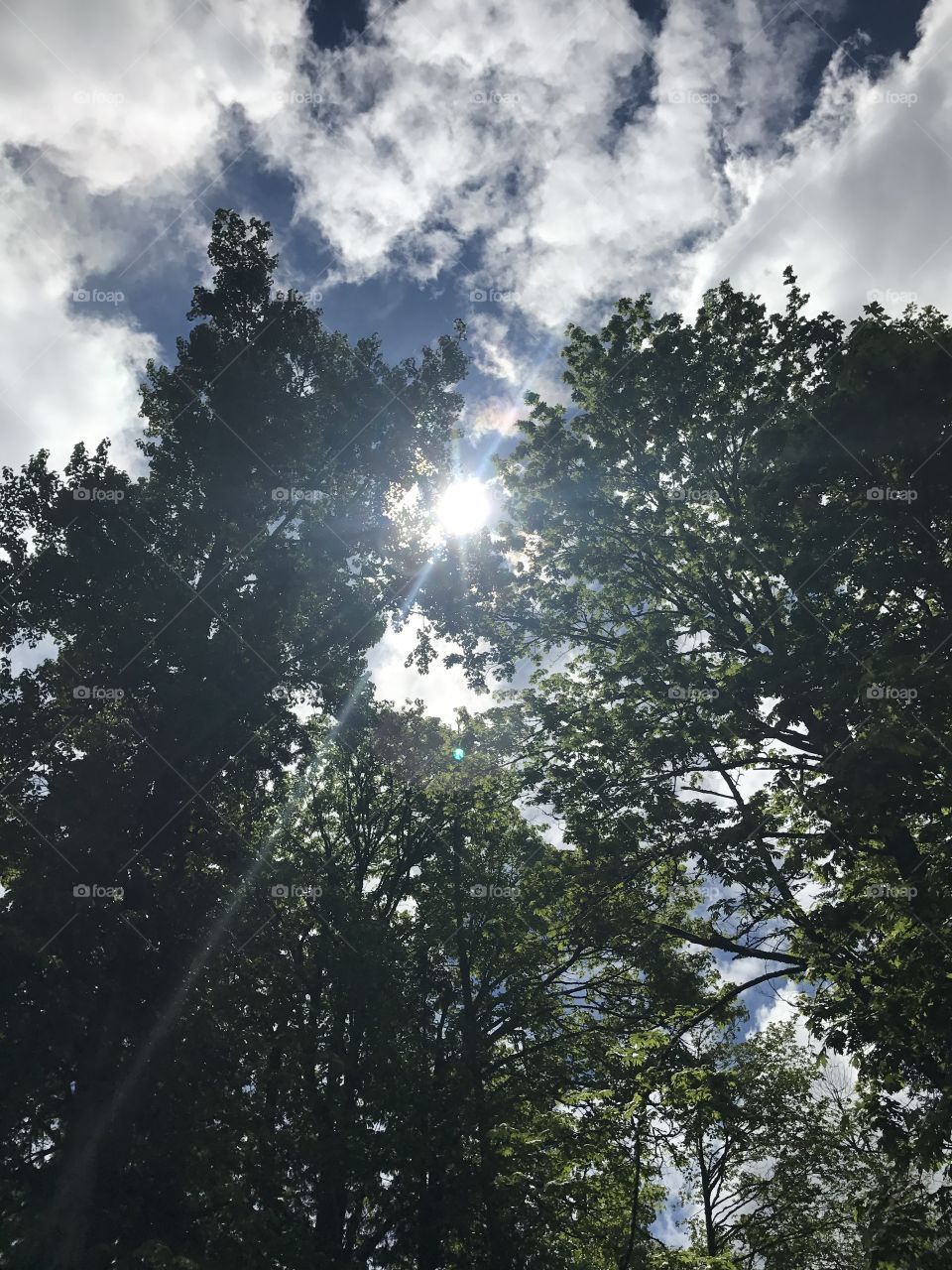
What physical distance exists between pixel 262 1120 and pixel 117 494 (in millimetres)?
11907

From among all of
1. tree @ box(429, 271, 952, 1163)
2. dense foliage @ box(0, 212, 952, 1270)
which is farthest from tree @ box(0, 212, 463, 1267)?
tree @ box(429, 271, 952, 1163)

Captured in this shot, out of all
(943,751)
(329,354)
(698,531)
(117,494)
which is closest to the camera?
(943,751)

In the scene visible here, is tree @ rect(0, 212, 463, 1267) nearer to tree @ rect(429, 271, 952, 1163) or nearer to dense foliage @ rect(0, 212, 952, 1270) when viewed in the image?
dense foliage @ rect(0, 212, 952, 1270)

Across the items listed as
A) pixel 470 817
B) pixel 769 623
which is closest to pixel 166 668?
pixel 470 817

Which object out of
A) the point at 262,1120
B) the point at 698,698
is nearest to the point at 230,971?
the point at 262,1120

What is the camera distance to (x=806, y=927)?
9.60m

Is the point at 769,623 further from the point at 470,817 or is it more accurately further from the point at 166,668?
the point at 166,668

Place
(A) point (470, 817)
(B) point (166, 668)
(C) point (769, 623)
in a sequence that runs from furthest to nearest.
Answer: (A) point (470, 817) → (B) point (166, 668) → (C) point (769, 623)

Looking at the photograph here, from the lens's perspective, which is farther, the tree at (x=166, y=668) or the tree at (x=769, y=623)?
the tree at (x=166, y=668)

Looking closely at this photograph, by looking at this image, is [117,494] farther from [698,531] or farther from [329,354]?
[698,531]

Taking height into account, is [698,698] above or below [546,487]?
below

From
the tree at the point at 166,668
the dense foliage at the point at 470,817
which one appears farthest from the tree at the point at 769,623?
the tree at the point at 166,668

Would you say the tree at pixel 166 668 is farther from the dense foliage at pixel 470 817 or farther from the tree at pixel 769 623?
the tree at pixel 769 623

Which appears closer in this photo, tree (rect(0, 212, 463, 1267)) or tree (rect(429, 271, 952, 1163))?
tree (rect(429, 271, 952, 1163))
